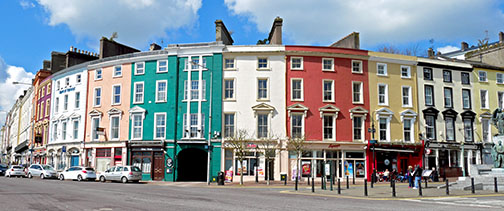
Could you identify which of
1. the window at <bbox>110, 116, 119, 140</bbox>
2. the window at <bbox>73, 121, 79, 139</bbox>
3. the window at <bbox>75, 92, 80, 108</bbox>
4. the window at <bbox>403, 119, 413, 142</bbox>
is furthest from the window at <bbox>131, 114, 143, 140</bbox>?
the window at <bbox>403, 119, 413, 142</bbox>

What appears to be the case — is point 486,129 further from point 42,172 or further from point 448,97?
point 42,172

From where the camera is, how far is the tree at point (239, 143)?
102 ft

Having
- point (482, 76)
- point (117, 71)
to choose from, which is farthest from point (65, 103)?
point (482, 76)

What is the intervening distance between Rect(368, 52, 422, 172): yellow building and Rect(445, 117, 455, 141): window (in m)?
3.37

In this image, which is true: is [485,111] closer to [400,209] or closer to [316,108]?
[316,108]

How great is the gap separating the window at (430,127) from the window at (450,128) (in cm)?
150

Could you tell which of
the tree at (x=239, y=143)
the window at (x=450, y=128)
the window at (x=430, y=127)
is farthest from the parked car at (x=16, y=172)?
the window at (x=450, y=128)

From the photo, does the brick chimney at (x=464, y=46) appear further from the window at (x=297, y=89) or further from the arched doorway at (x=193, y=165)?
the arched doorway at (x=193, y=165)

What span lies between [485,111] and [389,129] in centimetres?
1104

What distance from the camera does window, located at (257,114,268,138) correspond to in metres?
34.7

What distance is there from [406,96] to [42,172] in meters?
32.8

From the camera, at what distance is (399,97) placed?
37562 millimetres


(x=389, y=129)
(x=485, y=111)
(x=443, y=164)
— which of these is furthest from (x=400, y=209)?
(x=485, y=111)

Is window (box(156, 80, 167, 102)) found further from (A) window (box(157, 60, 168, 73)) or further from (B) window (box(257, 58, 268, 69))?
(B) window (box(257, 58, 268, 69))
